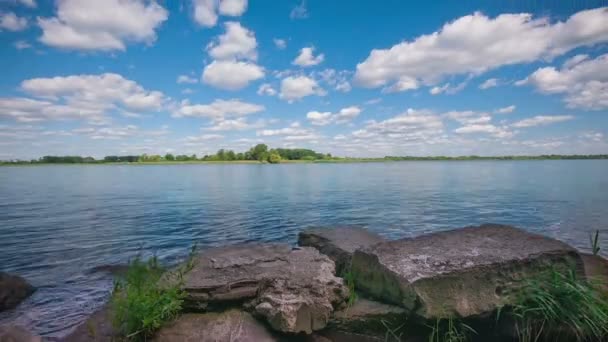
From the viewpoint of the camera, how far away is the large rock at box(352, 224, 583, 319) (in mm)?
5980

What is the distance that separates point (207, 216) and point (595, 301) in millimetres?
23211

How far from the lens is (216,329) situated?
6035mm

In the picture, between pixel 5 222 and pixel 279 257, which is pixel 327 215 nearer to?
pixel 279 257

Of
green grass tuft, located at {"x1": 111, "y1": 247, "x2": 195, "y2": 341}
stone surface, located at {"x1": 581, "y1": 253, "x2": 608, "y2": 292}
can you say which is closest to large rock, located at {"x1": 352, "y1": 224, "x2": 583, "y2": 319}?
stone surface, located at {"x1": 581, "y1": 253, "x2": 608, "y2": 292}

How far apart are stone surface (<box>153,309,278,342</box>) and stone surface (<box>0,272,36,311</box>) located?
6.21 m

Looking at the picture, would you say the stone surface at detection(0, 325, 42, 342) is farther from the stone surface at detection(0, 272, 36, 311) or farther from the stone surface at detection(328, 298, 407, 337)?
the stone surface at detection(328, 298, 407, 337)

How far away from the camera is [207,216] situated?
82.3ft

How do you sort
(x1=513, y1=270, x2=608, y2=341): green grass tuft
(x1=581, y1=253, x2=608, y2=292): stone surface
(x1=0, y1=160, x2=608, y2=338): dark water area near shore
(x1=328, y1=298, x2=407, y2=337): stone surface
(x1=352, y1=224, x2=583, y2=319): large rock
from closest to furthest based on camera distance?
1. (x1=513, y1=270, x2=608, y2=341): green grass tuft
2. (x1=352, y1=224, x2=583, y2=319): large rock
3. (x1=328, y1=298, x2=407, y2=337): stone surface
4. (x1=581, y1=253, x2=608, y2=292): stone surface
5. (x1=0, y1=160, x2=608, y2=338): dark water area near shore

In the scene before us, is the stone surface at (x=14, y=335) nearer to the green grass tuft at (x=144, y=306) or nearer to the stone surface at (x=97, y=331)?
the stone surface at (x=97, y=331)

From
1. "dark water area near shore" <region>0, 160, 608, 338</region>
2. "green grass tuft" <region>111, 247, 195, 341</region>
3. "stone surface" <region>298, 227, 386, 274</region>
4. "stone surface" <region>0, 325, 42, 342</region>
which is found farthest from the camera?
"dark water area near shore" <region>0, 160, 608, 338</region>

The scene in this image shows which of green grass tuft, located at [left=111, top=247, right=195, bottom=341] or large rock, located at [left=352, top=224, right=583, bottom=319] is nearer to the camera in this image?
green grass tuft, located at [left=111, top=247, right=195, bottom=341]

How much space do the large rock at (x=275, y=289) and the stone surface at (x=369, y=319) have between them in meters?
0.32

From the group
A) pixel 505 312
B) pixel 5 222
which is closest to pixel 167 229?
pixel 5 222

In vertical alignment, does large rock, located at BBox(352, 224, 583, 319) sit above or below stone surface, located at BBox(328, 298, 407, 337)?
above
